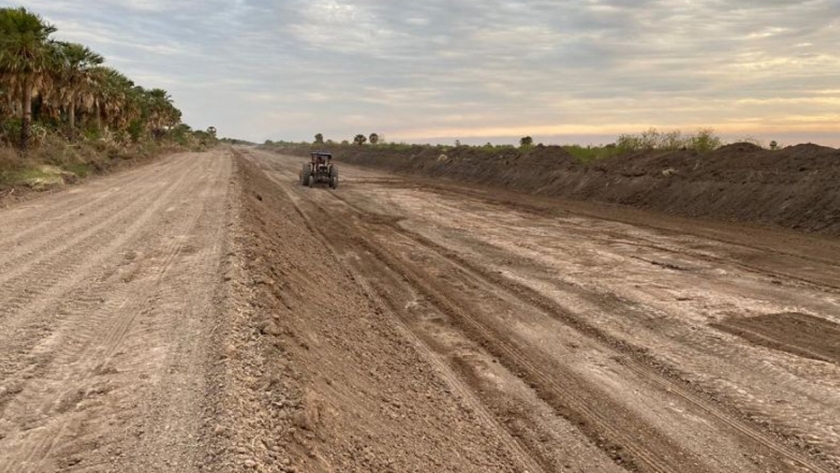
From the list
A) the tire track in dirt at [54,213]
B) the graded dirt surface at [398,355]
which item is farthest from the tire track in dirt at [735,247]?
the tire track in dirt at [54,213]

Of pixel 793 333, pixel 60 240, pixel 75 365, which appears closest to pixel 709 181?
pixel 793 333

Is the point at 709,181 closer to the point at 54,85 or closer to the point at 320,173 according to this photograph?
the point at 320,173

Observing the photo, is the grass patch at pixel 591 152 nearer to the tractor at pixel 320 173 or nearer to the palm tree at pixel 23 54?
the tractor at pixel 320 173

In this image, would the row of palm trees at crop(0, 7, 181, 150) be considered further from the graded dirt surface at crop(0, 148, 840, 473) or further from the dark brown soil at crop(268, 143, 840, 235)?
the dark brown soil at crop(268, 143, 840, 235)

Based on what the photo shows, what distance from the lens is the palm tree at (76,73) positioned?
37531 mm

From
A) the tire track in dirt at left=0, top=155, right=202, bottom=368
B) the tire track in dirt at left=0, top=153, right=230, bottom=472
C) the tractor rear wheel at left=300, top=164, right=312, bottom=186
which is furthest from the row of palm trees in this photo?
the tire track in dirt at left=0, top=153, right=230, bottom=472

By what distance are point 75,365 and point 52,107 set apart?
4055 centimetres

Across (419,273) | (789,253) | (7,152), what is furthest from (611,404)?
(7,152)

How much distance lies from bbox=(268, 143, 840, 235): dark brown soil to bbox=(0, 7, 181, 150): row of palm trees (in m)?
26.2

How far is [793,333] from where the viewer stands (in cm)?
795

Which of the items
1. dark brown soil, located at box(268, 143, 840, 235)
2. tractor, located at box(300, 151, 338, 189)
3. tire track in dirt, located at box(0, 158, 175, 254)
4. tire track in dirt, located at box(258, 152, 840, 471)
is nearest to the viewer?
tire track in dirt, located at box(258, 152, 840, 471)

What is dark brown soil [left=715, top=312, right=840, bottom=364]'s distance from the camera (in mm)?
7281

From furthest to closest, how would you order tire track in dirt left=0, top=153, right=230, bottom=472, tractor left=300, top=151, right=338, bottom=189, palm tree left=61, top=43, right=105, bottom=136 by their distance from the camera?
palm tree left=61, top=43, right=105, bottom=136 < tractor left=300, top=151, right=338, bottom=189 < tire track in dirt left=0, top=153, right=230, bottom=472

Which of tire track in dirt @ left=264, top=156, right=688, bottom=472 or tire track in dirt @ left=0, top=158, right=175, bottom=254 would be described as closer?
tire track in dirt @ left=264, top=156, right=688, bottom=472
